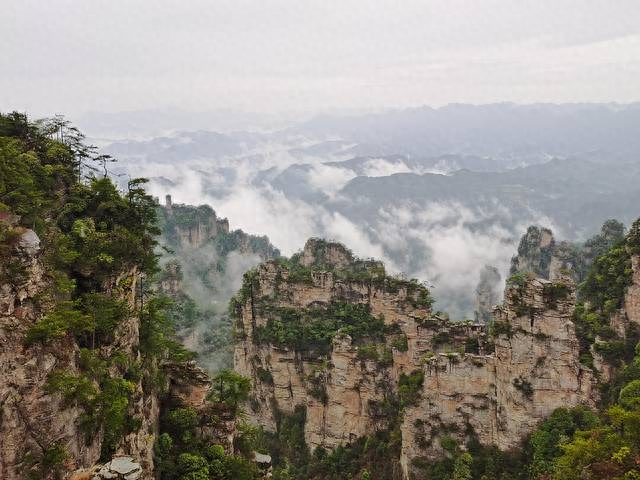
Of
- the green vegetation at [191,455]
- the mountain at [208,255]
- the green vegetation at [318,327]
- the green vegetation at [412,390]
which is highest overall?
the mountain at [208,255]

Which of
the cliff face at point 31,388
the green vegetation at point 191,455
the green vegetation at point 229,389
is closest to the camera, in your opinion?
the cliff face at point 31,388

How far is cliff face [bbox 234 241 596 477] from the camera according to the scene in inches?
1121

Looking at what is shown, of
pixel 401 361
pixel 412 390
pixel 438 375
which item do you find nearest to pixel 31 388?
pixel 438 375

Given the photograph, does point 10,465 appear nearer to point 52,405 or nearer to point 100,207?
point 52,405

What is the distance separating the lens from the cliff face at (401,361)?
93.5 feet

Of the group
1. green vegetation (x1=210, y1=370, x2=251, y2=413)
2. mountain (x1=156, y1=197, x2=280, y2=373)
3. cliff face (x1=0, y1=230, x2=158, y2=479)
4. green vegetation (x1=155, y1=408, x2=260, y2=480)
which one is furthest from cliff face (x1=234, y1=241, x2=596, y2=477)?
mountain (x1=156, y1=197, x2=280, y2=373)

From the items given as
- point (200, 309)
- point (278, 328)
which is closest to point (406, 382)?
point (278, 328)

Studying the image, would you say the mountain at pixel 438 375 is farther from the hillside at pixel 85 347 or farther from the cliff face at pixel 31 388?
the cliff face at pixel 31 388

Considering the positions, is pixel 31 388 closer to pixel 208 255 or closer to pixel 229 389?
pixel 229 389

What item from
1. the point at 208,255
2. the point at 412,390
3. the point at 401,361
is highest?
the point at 208,255

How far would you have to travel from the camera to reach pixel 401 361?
38.3 meters

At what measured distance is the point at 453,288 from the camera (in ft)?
414

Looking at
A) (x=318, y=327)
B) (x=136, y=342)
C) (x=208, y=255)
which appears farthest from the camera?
(x=208, y=255)

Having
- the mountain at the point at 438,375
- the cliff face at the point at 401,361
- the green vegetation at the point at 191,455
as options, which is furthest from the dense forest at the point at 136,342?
the cliff face at the point at 401,361
